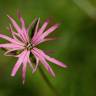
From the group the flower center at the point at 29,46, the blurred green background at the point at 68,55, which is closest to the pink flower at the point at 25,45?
the flower center at the point at 29,46

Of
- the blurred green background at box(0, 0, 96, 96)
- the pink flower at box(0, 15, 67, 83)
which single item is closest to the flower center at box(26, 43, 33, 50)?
the pink flower at box(0, 15, 67, 83)

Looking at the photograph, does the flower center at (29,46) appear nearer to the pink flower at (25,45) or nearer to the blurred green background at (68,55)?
the pink flower at (25,45)

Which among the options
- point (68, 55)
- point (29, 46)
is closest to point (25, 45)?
point (29, 46)

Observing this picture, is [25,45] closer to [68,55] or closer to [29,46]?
[29,46]

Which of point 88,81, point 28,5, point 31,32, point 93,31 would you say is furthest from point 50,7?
point 31,32

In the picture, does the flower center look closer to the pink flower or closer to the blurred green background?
the pink flower

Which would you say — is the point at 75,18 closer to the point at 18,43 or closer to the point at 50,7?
the point at 50,7

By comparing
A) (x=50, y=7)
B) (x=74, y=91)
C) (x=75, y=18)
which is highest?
(x=50, y=7)

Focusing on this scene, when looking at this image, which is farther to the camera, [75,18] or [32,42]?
[75,18]

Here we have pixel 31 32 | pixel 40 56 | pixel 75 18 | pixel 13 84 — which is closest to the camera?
pixel 40 56
